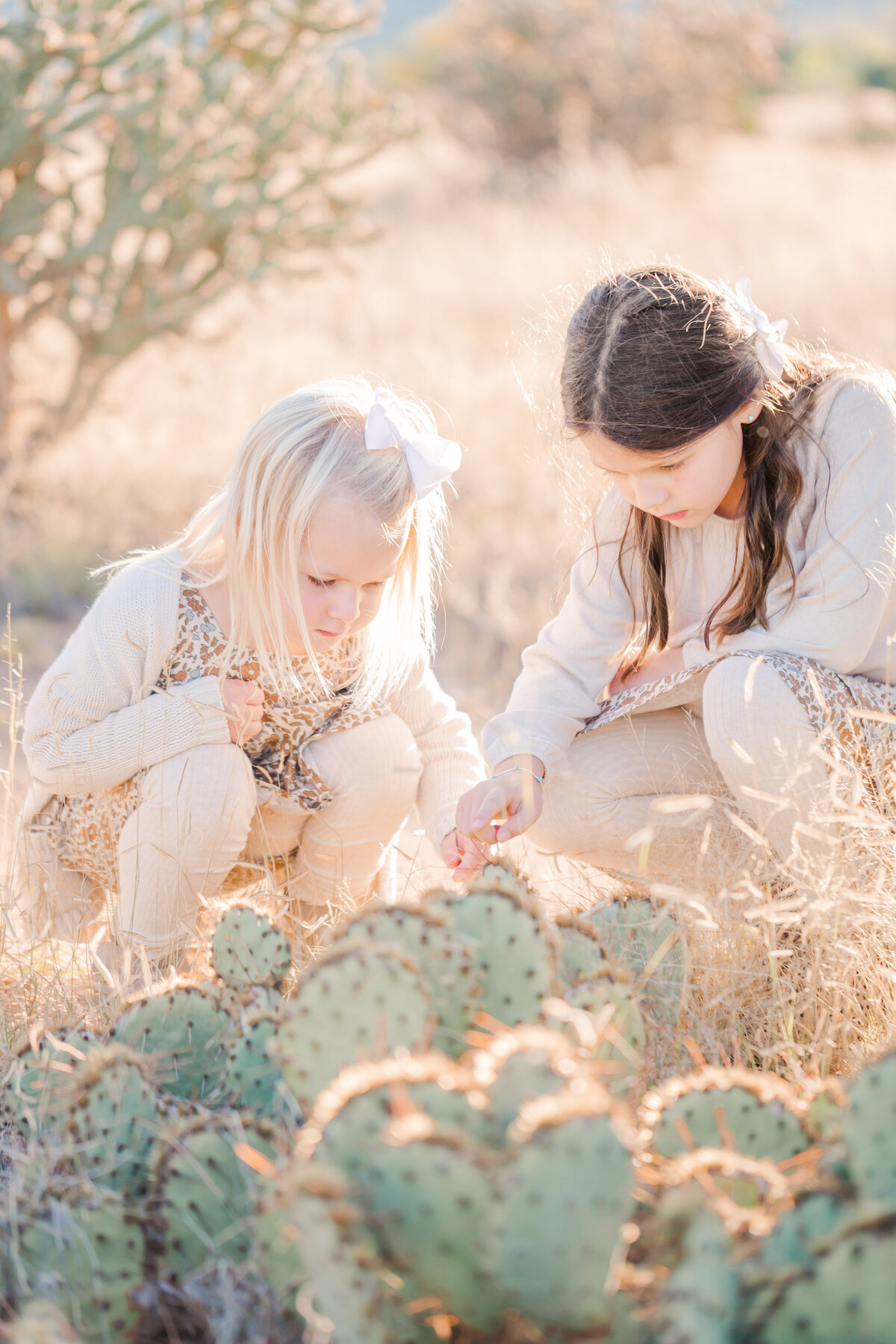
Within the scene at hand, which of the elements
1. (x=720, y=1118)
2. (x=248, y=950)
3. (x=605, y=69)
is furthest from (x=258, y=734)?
(x=605, y=69)

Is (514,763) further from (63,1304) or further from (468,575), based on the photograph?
(468,575)

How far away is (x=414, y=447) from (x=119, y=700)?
2.25 feet

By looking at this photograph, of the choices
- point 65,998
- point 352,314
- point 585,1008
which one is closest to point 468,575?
point 65,998

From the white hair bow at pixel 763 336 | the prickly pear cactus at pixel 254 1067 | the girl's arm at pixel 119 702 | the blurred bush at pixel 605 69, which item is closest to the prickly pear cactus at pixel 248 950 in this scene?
the prickly pear cactus at pixel 254 1067

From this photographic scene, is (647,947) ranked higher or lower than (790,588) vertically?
lower

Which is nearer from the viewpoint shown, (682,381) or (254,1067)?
(254,1067)

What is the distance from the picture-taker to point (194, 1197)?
1.05 meters

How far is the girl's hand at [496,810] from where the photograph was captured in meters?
1.87

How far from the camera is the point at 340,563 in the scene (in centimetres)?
191

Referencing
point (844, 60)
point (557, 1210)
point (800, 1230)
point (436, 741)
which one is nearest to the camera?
point (557, 1210)

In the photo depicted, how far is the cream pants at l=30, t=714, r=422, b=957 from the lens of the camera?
1951mm

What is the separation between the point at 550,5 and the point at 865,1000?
1528cm

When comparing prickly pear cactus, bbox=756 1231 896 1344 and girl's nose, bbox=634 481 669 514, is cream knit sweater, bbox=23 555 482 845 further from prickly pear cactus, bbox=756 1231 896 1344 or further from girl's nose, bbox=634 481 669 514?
prickly pear cactus, bbox=756 1231 896 1344

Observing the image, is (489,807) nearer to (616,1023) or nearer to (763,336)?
(616,1023)
